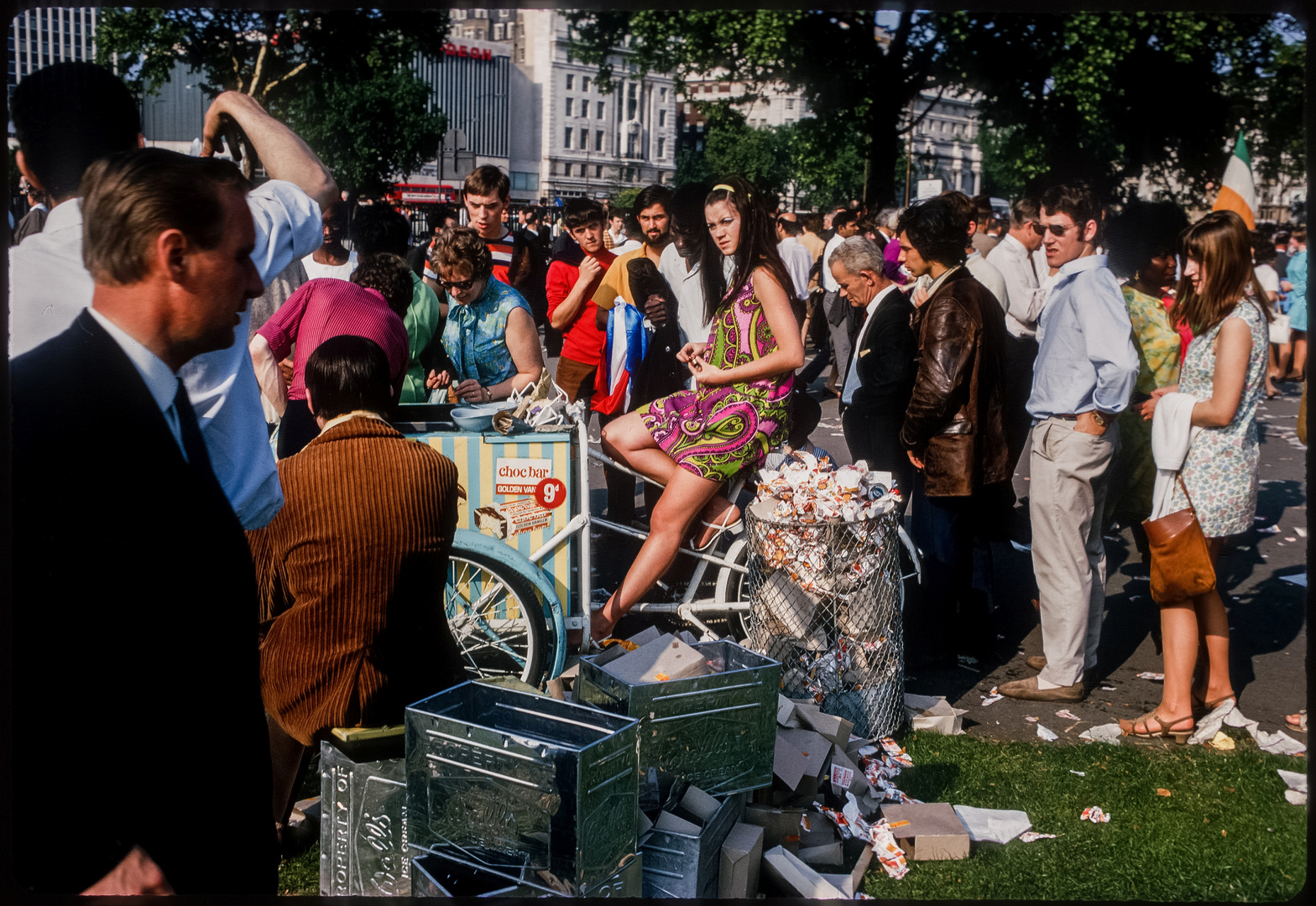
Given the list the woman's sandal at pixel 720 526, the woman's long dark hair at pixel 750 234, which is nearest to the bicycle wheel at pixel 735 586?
the woman's sandal at pixel 720 526

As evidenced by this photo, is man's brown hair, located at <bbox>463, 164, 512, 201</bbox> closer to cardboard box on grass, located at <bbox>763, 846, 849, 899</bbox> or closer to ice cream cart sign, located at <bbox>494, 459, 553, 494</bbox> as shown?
ice cream cart sign, located at <bbox>494, 459, 553, 494</bbox>

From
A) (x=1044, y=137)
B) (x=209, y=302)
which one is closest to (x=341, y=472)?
(x=209, y=302)

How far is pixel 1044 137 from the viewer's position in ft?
43.0

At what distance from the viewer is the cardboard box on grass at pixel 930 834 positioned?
3.52m

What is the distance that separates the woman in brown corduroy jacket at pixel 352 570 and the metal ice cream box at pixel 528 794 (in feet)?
0.85

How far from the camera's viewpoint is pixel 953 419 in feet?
16.2

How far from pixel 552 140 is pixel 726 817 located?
13.6ft

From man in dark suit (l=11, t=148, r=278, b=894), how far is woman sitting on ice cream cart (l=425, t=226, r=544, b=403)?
2480 millimetres

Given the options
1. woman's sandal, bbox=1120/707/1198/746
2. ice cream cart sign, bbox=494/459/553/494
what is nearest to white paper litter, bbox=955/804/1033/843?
woman's sandal, bbox=1120/707/1198/746

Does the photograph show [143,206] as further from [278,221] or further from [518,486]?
[518,486]

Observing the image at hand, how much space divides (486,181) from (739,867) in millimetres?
3704

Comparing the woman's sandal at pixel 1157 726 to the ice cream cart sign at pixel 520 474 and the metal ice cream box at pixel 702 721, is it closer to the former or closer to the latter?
the metal ice cream box at pixel 702 721

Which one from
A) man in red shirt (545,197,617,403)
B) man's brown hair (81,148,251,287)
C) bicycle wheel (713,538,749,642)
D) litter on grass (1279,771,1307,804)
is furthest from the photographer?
man in red shirt (545,197,617,403)

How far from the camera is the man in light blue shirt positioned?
175 inches
